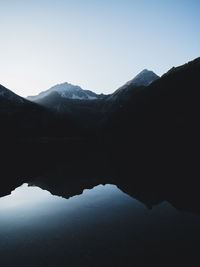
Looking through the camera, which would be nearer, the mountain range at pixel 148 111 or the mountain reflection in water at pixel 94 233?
the mountain reflection in water at pixel 94 233

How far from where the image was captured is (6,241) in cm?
1361

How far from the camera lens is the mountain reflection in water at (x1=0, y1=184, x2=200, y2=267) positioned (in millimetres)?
11330

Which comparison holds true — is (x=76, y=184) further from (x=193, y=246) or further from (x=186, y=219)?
(x=193, y=246)

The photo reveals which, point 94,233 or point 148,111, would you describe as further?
point 148,111

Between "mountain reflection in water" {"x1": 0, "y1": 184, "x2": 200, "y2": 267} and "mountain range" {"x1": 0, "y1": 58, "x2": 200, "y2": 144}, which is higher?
"mountain range" {"x1": 0, "y1": 58, "x2": 200, "y2": 144}

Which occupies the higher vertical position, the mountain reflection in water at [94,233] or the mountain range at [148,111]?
the mountain range at [148,111]

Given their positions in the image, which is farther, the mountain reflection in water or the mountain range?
the mountain range

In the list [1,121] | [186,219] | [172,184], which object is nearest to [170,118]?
[172,184]

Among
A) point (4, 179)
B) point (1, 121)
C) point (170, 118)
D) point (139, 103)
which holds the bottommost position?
point (4, 179)

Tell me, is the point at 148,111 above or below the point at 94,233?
above

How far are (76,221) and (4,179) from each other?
24.0 meters

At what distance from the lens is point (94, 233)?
46.9 feet

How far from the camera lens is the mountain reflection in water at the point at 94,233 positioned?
1133 centimetres

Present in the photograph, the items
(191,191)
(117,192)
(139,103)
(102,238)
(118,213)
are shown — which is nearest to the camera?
(102,238)
